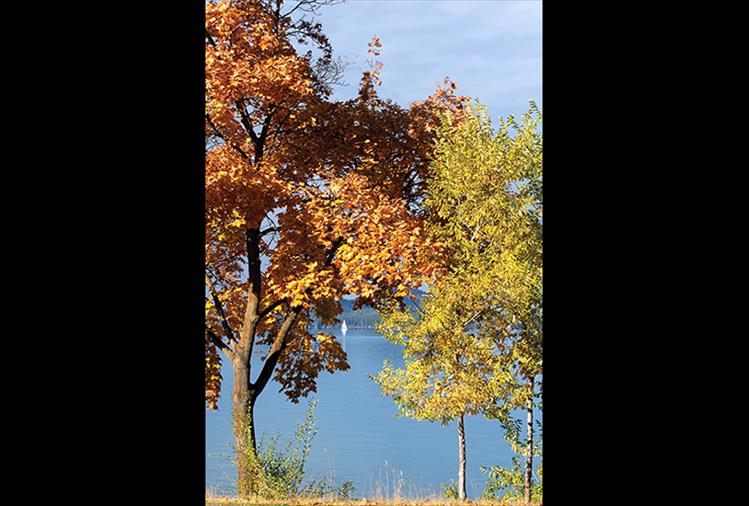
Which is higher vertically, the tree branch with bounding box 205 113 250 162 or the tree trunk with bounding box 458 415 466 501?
the tree branch with bounding box 205 113 250 162

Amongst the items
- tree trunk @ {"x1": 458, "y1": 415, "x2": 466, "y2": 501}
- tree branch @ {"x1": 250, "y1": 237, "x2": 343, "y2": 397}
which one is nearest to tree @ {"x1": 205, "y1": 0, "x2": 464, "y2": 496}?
tree branch @ {"x1": 250, "y1": 237, "x2": 343, "y2": 397}

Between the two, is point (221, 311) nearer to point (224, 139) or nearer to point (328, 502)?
point (224, 139)

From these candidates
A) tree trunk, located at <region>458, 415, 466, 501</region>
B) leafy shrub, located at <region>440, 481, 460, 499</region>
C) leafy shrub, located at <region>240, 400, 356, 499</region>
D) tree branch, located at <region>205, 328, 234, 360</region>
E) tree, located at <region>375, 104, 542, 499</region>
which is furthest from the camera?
leafy shrub, located at <region>440, 481, 460, 499</region>

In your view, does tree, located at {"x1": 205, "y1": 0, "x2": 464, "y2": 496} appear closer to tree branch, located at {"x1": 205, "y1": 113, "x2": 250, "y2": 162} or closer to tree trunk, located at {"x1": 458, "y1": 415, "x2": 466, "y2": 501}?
tree branch, located at {"x1": 205, "y1": 113, "x2": 250, "y2": 162}

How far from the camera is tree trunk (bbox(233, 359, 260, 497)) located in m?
9.87

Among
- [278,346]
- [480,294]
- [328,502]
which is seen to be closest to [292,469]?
[328,502]

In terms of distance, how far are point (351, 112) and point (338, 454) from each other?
5.28 metres

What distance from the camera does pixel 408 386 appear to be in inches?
460

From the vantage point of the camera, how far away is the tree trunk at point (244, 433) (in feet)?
32.4

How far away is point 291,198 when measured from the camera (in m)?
11.0

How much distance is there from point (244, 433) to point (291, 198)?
11.2ft

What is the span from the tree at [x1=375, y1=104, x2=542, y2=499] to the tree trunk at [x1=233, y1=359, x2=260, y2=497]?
2.12 metres
